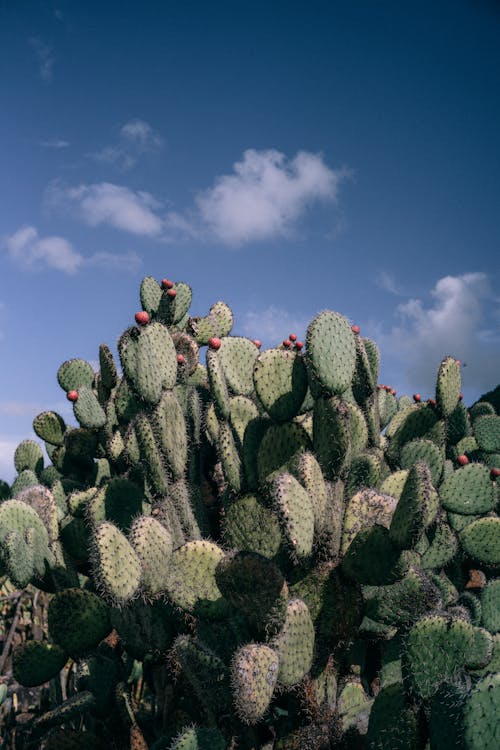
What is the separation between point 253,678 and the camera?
215cm

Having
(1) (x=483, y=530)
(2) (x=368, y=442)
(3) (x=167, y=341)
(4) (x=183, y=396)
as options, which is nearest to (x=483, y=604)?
(1) (x=483, y=530)

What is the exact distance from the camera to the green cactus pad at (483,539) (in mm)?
3846

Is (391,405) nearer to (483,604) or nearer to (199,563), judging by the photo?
(483,604)

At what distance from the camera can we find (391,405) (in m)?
5.12

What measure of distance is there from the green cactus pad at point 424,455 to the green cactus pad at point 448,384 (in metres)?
0.23

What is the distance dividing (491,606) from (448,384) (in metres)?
1.27

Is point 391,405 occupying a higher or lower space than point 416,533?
higher

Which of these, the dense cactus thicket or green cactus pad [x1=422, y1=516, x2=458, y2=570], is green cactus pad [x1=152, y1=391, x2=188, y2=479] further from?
green cactus pad [x1=422, y1=516, x2=458, y2=570]

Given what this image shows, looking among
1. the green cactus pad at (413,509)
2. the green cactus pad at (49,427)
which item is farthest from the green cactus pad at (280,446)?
the green cactus pad at (49,427)

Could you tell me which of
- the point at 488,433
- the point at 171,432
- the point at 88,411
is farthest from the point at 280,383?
the point at 488,433

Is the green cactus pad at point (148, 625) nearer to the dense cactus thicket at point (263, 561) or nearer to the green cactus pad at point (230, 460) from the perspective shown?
the dense cactus thicket at point (263, 561)

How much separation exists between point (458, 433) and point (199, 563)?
9.88 feet

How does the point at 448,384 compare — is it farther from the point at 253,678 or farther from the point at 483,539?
the point at 253,678

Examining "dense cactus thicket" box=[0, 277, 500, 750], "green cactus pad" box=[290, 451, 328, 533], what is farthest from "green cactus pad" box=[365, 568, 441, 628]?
"green cactus pad" box=[290, 451, 328, 533]
